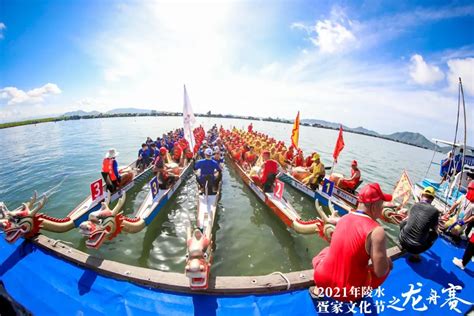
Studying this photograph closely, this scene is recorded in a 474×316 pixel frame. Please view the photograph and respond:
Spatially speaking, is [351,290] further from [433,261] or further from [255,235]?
[255,235]

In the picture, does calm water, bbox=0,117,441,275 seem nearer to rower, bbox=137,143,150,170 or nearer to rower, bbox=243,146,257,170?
rower, bbox=243,146,257,170

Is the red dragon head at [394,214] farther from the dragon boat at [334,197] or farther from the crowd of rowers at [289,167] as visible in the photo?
the crowd of rowers at [289,167]

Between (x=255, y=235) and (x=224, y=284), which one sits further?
(x=255, y=235)

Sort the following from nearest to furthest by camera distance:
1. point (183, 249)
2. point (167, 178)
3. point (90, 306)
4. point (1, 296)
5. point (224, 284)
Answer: point (1, 296), point (90, 306), point (224, 284), point (183, 249), point (167, 178)

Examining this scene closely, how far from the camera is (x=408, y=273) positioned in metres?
4.42

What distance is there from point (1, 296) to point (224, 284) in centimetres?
288

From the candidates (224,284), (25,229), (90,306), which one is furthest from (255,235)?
(25,229)

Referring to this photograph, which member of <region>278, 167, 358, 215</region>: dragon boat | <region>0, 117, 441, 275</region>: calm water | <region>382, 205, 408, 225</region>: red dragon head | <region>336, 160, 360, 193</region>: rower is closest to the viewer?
<region>0, 117, 441, 275</region>: calm water

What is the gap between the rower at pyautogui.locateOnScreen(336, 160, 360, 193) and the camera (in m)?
9.17

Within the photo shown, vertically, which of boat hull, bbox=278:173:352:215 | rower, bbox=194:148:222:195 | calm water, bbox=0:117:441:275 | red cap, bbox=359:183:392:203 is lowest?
calm water, bbox=0:117:441:275

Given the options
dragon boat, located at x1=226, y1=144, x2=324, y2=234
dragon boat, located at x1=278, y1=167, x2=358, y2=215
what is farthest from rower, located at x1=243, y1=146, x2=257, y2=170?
dragon boat, located at x1=278, y1=167, x2=358, y2=215

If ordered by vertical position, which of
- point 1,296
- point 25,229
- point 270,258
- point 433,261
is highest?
point 1,296

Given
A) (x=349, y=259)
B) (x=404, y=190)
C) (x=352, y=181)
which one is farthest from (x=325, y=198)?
(x=349, y=259)

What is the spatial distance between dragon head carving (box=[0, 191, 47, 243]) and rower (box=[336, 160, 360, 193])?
10570 millimetres
